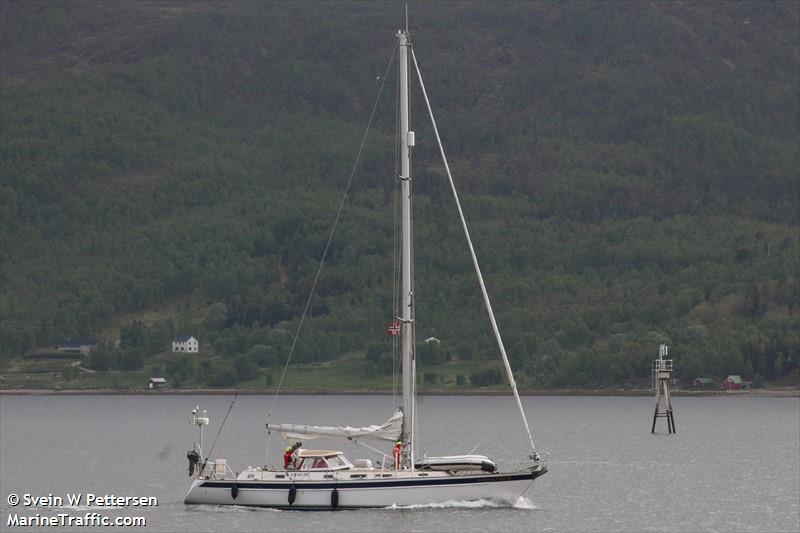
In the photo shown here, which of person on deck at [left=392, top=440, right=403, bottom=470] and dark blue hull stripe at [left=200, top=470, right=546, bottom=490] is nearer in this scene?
dark blue hull stripe at [left=200, top=470, right=546, bottom=490]

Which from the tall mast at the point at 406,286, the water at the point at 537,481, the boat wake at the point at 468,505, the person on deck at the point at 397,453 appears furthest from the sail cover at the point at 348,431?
the water at the point at 537,481

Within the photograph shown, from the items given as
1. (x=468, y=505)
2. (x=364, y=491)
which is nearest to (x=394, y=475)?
(x=364, y=491)

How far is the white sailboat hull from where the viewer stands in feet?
274

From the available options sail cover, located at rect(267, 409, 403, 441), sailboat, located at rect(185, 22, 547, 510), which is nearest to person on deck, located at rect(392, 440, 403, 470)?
sailboat, located at rect(185, 22, 547, 510)

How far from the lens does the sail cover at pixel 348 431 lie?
8519 cm

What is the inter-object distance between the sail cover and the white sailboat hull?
2.87m

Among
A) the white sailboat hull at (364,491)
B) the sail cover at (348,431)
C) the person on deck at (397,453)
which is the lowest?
the white sailboat hull at (364,491)

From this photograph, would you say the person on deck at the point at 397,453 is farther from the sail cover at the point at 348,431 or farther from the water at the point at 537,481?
the water at the point at 537,481

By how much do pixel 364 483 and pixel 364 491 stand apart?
1.30 ft

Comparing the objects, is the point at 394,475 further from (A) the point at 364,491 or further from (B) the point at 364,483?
(A) the point at 364,491

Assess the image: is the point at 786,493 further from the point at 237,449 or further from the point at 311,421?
the point at 311,421

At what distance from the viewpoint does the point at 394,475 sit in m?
83.7

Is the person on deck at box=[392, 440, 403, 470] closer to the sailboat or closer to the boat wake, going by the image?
the sailboat

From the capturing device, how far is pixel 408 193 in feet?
280
